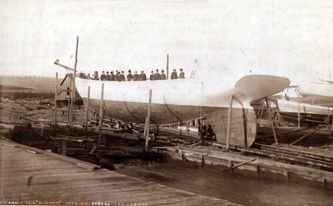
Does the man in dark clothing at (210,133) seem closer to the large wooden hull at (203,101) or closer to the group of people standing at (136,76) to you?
the large wooden hull at (203,101)

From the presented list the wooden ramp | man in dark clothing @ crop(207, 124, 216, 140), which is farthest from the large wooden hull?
the wooden ramp

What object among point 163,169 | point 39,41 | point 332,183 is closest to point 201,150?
point 163,169

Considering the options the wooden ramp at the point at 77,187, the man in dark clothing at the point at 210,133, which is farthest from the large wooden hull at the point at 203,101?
the wooden ramp at the point at 77,187

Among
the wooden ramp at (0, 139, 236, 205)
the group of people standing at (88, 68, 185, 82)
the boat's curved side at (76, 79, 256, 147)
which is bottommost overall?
the wooden ramp at (0, 139, 236, 205)

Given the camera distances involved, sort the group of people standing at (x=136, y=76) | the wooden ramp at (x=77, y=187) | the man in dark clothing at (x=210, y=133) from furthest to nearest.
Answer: the group of people standing at (x=136, y=76) → the man in dark clothing at (x=210, y=133) → the wooden ramp at (x=77, y=187)

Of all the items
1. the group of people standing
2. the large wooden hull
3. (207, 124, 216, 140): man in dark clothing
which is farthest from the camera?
the group of people standing

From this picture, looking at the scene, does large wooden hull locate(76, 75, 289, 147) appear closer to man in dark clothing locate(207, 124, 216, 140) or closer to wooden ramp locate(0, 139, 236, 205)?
man in dark clothing locate(207, 124, 216, 140)

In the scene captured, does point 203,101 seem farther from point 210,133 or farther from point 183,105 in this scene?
point 210,133

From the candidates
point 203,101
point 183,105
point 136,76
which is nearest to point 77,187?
point 203,101

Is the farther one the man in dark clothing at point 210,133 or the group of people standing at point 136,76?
the group of people standing at point 136,76
